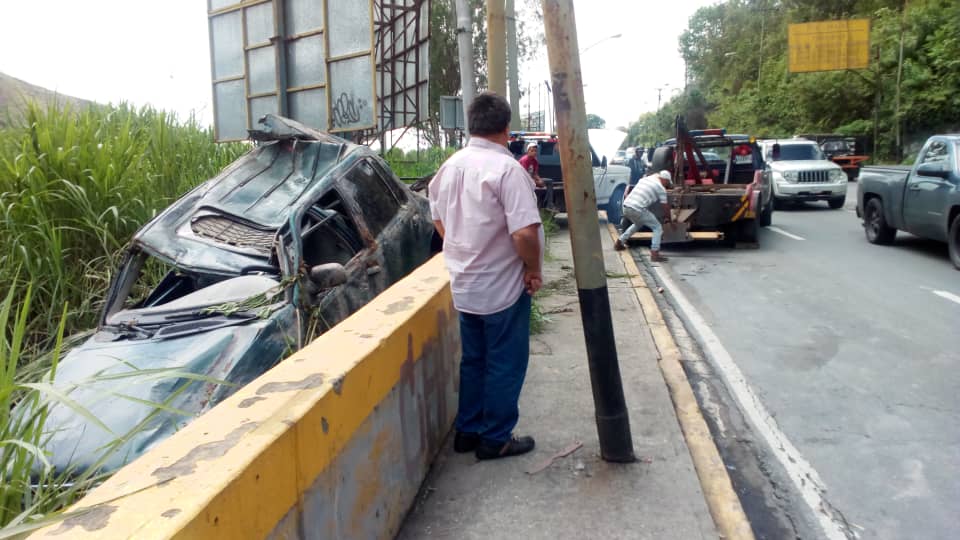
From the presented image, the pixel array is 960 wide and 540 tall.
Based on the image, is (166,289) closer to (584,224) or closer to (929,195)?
(584,224)

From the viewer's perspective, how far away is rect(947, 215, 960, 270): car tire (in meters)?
9.30

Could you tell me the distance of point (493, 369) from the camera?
3.68 meters

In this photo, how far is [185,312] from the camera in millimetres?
4250

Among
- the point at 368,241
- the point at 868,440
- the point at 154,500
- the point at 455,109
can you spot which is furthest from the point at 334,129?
the point at 154,500

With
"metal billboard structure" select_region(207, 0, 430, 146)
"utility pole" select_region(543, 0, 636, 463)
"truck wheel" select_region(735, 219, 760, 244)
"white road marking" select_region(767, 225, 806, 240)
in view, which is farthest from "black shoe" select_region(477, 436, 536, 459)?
"white road marking" select_region(767, 225, 806, 240)

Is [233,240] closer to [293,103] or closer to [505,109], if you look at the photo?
[505,109]

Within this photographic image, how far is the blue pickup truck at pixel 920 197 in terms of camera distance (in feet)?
31.0

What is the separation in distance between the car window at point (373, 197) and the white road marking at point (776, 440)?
9.45ft

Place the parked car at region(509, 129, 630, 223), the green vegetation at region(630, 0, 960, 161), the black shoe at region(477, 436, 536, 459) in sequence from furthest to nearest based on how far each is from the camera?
the green vegetation at region(630, 0, 960, 161) < the parked car at region(509, 129, 630, 223) < the black shoe at region(477, 436, 536, 459)

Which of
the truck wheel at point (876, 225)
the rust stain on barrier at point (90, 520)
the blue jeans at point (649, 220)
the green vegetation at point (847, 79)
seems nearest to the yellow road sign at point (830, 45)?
the green vegetation at point (847, 79)

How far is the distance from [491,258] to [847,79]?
4280 centimetres

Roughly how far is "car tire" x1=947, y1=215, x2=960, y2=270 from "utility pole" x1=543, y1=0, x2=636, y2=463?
760 centimetres

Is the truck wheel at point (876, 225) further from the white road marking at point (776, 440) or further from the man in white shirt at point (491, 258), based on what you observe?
the man in white shirt at point (491, 258)

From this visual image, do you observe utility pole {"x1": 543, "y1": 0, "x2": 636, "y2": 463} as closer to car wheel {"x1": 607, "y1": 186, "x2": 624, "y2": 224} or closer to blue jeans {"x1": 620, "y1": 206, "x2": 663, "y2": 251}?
blue jeans {"x1": 620, "y1": 206, "x2": 663, "y2": 251}
